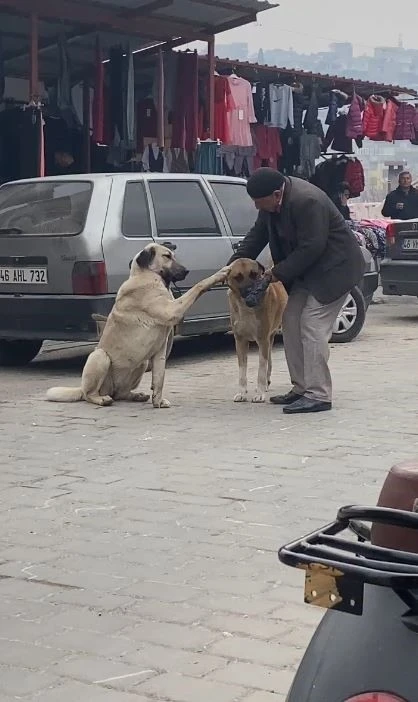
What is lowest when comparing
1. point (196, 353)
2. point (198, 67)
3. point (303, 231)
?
point (196, 353)

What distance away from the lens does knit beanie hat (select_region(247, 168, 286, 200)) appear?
8.24 m

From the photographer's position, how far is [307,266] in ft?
27.4

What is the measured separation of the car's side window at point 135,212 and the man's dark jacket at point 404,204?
958 cm

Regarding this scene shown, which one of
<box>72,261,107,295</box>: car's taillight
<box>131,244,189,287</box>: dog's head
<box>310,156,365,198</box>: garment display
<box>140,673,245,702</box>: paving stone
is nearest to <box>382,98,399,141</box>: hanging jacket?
<box>310,156,365,198</box>: garment display

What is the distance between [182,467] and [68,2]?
32.5 feet

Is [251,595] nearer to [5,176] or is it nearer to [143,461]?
[143,461]

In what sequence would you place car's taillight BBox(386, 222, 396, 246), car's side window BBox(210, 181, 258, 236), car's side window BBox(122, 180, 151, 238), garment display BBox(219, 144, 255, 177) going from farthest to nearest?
garment display BBox(219, 144, 255, 177) → car's taillight BBox(386, 222, 396, 246) → car's side window BBox(210, 181, 258, 236) → car's side window BBox(122, 180, 151, 238)

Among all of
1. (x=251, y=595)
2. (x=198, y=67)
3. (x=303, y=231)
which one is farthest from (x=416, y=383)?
(x=198, y=67)

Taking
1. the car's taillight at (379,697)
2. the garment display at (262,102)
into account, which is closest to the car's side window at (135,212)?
the garment display at (262,102)

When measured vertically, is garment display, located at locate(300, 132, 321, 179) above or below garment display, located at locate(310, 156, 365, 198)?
above

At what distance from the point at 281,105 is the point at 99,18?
390 cm

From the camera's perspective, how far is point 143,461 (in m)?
6.89

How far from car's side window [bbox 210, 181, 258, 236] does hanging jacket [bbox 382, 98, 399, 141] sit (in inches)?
368

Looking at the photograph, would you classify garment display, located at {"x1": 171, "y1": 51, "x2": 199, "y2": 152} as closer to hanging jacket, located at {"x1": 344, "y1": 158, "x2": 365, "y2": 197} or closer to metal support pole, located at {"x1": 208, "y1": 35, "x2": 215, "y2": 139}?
metal support pole, located at {"x1": 208, "y1": 35, "x2": 215, "y2": 139}
